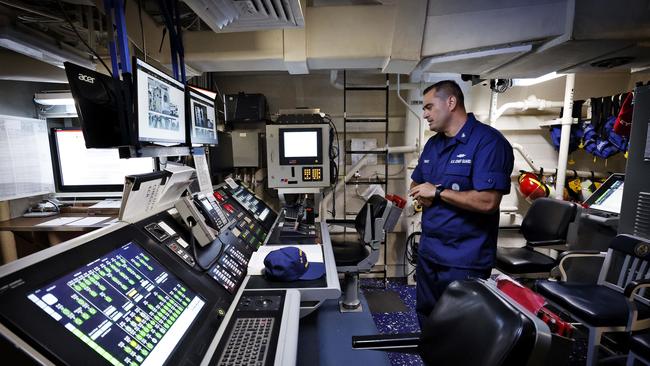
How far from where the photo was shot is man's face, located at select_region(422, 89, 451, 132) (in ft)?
5.41

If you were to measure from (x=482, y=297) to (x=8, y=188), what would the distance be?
352 centimetres

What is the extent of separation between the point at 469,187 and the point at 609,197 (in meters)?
2.07

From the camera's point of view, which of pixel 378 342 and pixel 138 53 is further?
pixel 138 53

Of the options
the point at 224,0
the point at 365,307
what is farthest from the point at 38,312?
the point at 365,307

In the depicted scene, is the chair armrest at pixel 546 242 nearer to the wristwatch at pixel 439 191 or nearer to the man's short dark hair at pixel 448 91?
the wristwatch at pixel 439 191

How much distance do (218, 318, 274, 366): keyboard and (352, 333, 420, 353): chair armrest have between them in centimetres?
36

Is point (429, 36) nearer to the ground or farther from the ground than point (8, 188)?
farther from the ground

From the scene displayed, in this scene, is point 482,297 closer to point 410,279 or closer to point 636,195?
point 636,195

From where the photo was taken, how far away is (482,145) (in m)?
1.55

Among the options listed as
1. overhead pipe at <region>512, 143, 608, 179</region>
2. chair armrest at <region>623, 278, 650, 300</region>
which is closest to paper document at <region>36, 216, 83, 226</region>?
chair armrest at <region>623, 278, 650, 300</region>

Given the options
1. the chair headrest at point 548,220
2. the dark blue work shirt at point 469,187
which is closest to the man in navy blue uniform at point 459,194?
the dark blue work shirt at point 469,187

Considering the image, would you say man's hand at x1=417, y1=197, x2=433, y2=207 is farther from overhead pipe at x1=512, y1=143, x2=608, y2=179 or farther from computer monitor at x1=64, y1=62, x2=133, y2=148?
overhead pipe at x1=512, y1=143, x2=608, y2=179

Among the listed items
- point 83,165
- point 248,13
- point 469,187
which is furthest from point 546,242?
point 83,165

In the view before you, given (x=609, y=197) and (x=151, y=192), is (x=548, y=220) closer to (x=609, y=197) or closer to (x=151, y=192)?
(x=609, y=197)
